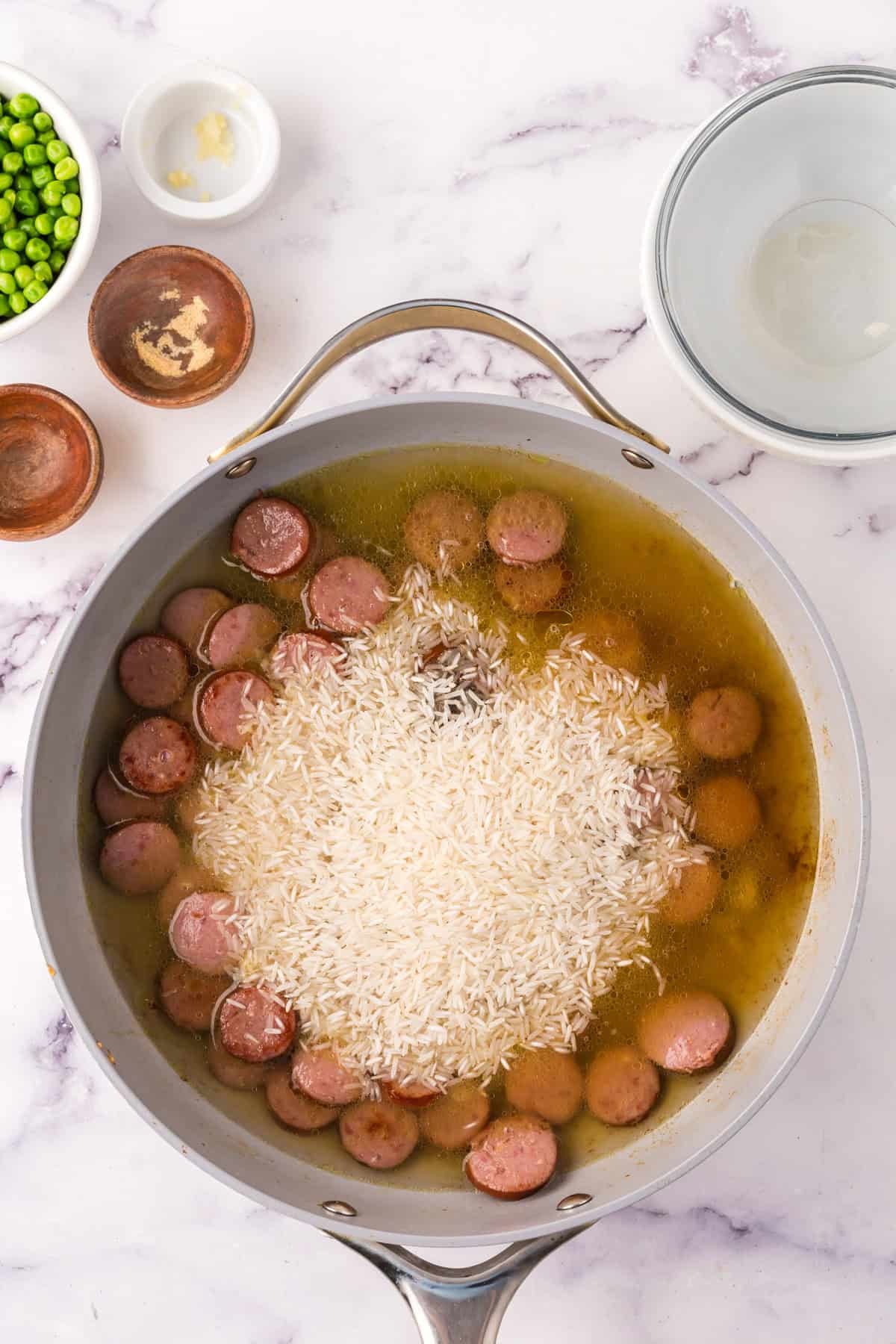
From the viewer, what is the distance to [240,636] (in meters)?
1.55

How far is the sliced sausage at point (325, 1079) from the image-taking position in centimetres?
151

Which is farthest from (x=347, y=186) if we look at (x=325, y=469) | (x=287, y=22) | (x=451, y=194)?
(x=325, y=469)

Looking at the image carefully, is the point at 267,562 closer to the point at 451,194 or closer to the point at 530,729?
the point at 530,729

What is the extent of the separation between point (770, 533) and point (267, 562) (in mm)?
696

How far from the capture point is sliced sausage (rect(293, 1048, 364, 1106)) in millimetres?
1512

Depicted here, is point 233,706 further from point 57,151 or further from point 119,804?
point 57,151

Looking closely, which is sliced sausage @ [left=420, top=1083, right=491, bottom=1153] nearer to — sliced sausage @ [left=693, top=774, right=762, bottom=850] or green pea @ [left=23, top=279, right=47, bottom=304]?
sliced sausage @ [left=693, top=774, right=762, bottom=850]

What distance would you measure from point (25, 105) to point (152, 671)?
0.77 m

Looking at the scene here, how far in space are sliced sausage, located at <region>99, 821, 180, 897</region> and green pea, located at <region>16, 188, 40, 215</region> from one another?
0.84m

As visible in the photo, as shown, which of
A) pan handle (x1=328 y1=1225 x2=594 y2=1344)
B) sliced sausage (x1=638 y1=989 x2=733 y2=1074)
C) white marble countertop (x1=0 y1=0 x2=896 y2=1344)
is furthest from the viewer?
white marble countertop (x1=0 y1=0 x2=896 y2=1344)

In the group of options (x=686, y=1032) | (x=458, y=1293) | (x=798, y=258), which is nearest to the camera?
(x=458, y=1293)

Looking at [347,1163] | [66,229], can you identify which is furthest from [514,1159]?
[66,229]

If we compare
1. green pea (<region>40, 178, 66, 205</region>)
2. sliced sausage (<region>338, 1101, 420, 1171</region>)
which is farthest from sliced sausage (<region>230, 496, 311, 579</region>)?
sliced sausage (<region>338, 1101, 420, 1171</region>)

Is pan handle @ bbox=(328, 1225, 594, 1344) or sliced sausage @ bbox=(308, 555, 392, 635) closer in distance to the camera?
pan handle @ bbox=(328, 1225, 594, 1344)
